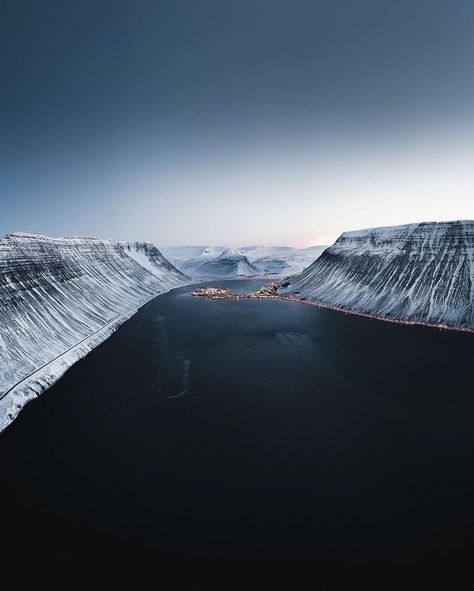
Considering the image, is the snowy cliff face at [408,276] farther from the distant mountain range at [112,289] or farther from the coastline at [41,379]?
the coastline at [41,379]

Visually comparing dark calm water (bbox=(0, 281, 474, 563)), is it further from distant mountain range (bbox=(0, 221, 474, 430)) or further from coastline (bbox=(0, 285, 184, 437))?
distant mountain range (bbox=(0, 221, 474, 430))

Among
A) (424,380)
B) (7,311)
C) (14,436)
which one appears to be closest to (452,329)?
(424,380)

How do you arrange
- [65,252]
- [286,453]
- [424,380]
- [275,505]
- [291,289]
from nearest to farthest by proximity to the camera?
[275,505] → [286,453] → [424,380] → [65,252] → [291,289]

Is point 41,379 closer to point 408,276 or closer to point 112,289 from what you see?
point 112,289

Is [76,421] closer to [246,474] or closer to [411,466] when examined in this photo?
[246,474]

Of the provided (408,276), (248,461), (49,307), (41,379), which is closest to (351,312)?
(408,276)

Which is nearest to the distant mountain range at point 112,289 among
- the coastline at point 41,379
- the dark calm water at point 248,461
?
the coastline at point 41,379

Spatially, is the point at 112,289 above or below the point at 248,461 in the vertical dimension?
above
